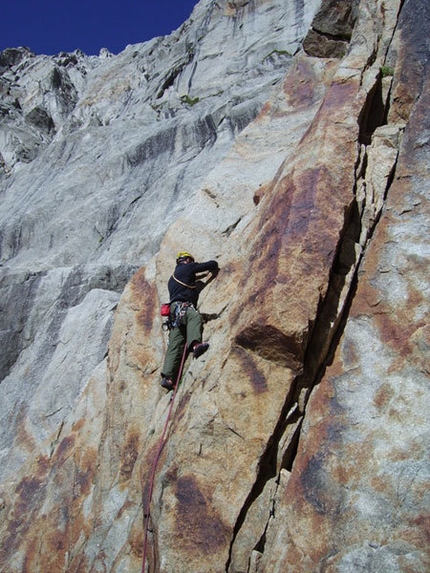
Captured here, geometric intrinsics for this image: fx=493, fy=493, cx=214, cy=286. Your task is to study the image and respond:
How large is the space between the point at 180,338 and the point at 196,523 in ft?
12.0

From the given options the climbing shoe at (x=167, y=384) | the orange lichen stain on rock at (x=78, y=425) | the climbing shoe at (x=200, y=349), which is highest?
the climbing shoe at (x=200, y=349)

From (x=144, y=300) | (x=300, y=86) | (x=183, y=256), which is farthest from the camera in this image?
(x=300, y=86)

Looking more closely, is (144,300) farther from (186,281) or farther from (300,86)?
(300,86)

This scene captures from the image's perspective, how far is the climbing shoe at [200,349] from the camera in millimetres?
8844

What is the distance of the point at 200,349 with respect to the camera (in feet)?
29.2

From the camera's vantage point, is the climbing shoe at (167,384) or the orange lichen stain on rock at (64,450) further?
the orange lichen stain on rock at (64,450)

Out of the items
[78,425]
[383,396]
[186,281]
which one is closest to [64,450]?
[78,425]

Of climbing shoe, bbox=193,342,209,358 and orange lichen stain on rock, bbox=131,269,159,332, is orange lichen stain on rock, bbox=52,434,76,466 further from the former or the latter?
climbing shoe, bbox=193,342,209,358

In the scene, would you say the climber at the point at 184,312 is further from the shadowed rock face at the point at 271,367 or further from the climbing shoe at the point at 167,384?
the shadowed rock face at the point at 271,367

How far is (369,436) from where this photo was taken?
243 inches

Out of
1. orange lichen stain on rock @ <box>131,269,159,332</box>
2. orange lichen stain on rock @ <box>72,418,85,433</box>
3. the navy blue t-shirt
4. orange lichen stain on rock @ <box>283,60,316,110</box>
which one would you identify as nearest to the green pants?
the navy blue t-shirt

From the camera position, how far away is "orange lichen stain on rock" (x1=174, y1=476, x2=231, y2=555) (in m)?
6.56

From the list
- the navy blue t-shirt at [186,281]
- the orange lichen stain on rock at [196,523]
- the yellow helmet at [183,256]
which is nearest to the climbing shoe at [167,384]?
the navy blue t-shirt at [186,281]

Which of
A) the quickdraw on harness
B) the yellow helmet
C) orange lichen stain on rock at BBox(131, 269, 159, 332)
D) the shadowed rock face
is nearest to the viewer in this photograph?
the shadowed rock face
